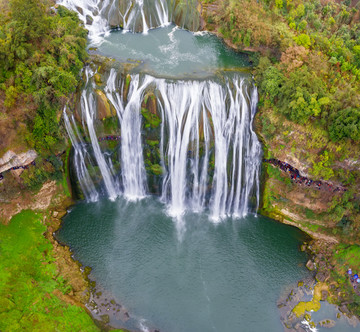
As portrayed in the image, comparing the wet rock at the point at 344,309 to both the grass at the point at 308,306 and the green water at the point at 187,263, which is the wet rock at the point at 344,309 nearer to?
the grass at the point at 308,306

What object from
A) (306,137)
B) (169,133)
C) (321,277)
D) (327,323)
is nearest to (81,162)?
(169,133)

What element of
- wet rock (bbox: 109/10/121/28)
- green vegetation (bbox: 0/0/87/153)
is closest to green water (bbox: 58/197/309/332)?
green vegetation (bbox: 0/0/87/153)

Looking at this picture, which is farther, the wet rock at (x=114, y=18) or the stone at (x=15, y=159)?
the wet rock at (x=114, y=18)

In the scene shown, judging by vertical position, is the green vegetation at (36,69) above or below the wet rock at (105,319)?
above

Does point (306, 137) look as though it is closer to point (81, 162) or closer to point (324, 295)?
point (324, 295)

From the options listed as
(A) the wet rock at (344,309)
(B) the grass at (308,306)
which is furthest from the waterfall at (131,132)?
(A) the wet rock at (344,309)

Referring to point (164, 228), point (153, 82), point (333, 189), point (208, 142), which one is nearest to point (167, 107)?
point (153, 82)

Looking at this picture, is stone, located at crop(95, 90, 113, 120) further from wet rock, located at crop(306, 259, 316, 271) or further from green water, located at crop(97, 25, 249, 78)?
wet rock, located at crop(306, 259, 316, 271)
